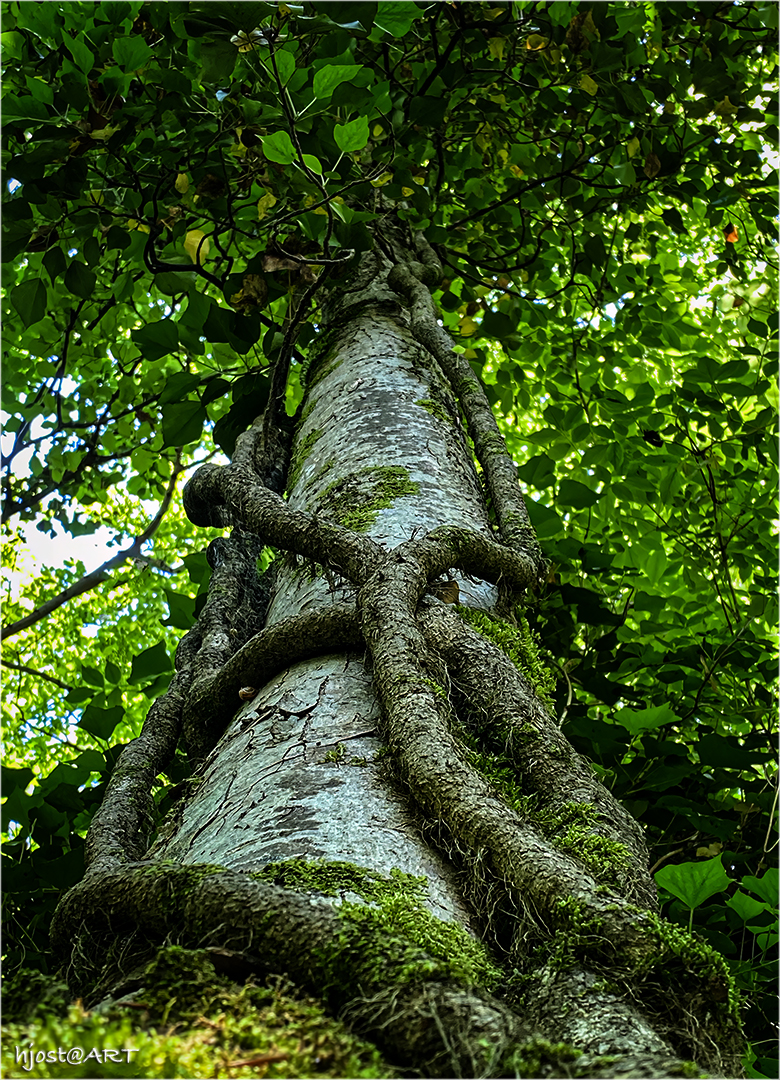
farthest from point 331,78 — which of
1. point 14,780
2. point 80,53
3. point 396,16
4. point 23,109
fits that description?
point 14,780

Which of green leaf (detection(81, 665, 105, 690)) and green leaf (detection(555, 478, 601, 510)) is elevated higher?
green leaf (detection(555, 478, 601, 510))

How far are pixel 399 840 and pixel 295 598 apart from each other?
2.38ft

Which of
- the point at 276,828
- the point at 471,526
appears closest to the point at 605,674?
the point at 471,526

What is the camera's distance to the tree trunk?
0.77 m

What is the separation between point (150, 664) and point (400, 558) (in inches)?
47.5

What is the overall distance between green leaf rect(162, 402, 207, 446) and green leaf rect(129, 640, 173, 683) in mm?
586

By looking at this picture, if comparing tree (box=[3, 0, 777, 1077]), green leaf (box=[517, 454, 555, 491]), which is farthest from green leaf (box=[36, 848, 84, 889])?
green leaf (box=[517, 454, 555, 491])

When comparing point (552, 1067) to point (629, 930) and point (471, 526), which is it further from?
point (471, 526)

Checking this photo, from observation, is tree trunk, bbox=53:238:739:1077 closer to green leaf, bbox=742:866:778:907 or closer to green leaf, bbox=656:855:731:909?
green leaf, bbox=656:855:731:909

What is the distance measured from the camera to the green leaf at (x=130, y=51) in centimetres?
206

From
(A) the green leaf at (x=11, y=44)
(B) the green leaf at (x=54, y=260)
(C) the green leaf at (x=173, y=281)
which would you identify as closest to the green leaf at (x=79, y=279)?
(B) the green leaf at (x=54, y=260)

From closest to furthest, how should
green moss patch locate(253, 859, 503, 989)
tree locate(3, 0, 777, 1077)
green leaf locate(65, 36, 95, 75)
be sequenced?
green moss patch locate(253, 859, 503, 989)
tree locate(3, 0, 777, 1077)
green leaf locate(65, 36, 95, 75)

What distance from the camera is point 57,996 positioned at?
0.66 m

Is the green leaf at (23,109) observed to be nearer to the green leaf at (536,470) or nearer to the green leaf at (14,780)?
the green leaf at (14,780)
